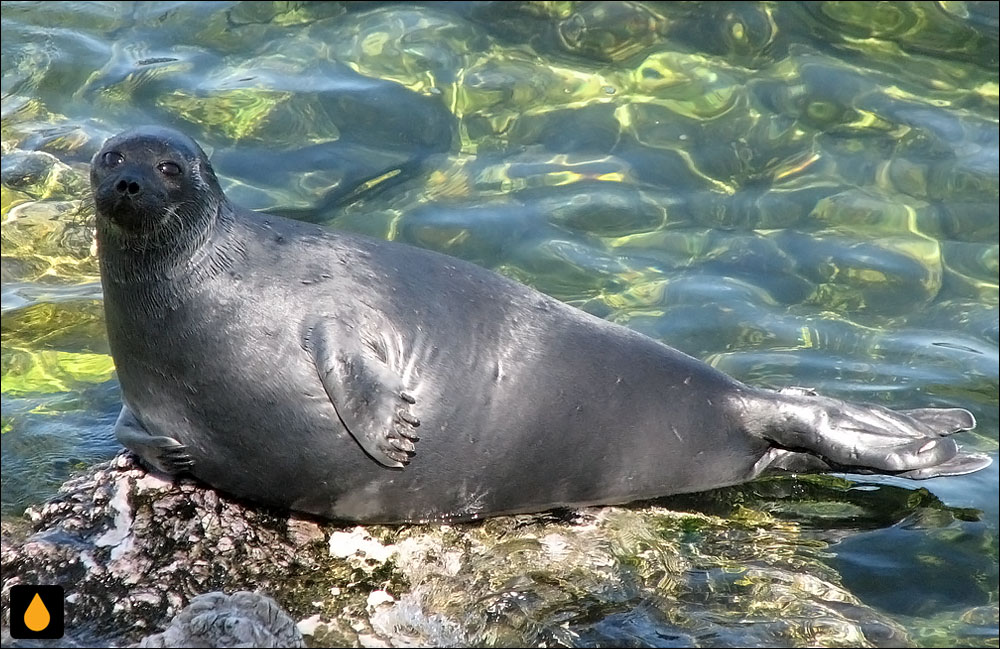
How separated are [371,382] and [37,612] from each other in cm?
164

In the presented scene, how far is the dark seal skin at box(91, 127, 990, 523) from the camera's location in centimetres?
545

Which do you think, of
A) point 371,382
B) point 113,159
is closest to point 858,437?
point 371,382

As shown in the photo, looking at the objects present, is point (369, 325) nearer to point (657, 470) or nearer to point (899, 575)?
point (657, 470)

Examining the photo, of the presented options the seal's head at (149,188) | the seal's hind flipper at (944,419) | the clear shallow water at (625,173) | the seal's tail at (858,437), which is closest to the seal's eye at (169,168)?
the seal's head at (149,188)

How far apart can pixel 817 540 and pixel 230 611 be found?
2951mm

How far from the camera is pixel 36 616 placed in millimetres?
4742

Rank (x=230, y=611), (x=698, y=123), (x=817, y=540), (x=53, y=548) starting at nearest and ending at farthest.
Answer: (x=230, y=611), (x=53, y=548), (x=817, y=540), (x=698, y=123)

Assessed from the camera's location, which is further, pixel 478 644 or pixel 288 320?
pixel 288 320

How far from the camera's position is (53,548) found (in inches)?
207

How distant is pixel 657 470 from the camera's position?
6.22 metres

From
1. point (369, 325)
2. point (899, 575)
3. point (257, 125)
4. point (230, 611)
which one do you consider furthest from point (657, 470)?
point (257, 125)

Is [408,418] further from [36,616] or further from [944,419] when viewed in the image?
[944,419]

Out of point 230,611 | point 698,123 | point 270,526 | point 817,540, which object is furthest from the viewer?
point 698,123

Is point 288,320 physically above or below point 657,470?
above
